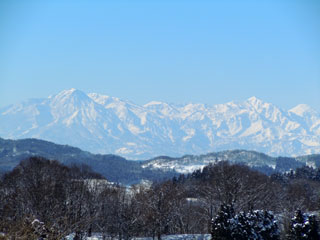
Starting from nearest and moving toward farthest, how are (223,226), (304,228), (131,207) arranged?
(223,226), (304,228), (131,207)

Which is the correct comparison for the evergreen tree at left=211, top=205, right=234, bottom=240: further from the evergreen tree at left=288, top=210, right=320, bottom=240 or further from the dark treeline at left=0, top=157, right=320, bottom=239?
the evergreen tree at left=288, top=210, right=320, bottom=240

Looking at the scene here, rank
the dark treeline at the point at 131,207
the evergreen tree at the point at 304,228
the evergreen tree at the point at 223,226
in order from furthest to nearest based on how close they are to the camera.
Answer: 1. the dark treeline at the point at 131,207
2. the evergreen tree at the point at 304,228
3. the evergreen tree at the point at 223,226

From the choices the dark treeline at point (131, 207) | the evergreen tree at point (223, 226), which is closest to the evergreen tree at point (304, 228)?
the dark treeline at point (131, 207)

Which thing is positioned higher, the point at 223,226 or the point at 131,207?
the point at 131,207

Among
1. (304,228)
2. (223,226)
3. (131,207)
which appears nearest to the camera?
(223,226)

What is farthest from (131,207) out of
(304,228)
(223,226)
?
(304,228)

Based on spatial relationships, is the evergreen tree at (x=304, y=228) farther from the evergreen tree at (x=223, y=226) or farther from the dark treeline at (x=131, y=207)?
the evergreen tree at (x=223, y=226)

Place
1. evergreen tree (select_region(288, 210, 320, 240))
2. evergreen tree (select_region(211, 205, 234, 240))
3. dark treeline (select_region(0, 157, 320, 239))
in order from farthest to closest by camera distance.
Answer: dark treeline (select_region(0, 157, 320, 239)) → evergreen tree (select_region(288, 210, 320, 240)) → evergreen tree (select_region(211, 205, 234, 240))

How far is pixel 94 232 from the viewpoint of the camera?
204ft

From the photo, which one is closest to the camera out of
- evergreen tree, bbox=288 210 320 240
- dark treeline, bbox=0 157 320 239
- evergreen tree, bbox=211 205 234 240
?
evergreen tree, bbox=211 205 234 240

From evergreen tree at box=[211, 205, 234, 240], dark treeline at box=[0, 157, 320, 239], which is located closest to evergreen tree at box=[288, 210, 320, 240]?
dark treeline at box=[0, 157, 320, 239]

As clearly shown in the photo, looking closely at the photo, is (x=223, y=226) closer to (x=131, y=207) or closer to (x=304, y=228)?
(x=304, y=228)

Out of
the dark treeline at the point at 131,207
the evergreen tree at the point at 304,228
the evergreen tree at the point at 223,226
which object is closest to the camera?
the evergreen tree at the point at 223,226

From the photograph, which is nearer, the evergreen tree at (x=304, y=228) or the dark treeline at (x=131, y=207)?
the evergreen tree at (x=304, y=228)
